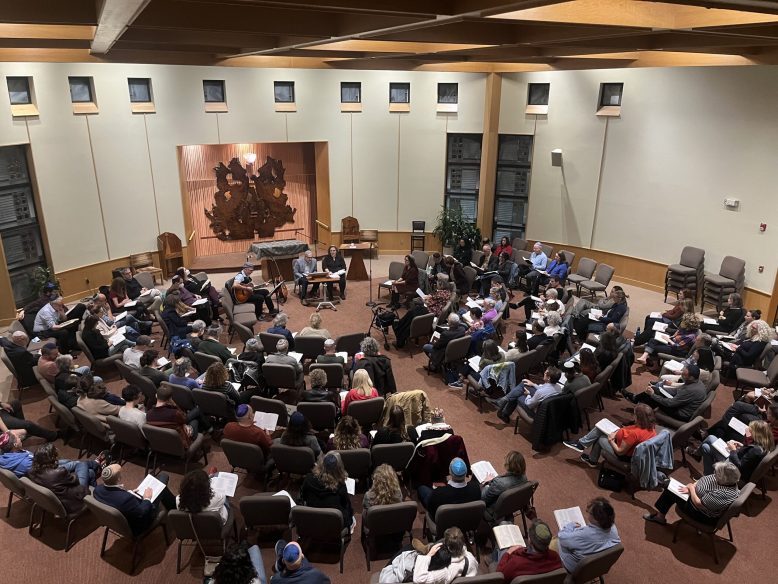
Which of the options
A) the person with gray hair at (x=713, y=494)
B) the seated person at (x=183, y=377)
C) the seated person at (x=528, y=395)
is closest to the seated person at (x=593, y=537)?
the person with gray hair at (x=713, y=494)

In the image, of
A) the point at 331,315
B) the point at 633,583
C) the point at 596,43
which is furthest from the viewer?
the point at 331,315

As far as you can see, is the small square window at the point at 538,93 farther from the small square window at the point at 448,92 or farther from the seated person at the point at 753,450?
the seated person at the point at 753,450

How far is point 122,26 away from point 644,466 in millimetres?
7098

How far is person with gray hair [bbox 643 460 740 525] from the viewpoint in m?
5.72

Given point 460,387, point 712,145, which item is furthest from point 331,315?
point 712,145

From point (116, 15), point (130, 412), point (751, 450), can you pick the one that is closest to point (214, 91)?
point (130, 412)

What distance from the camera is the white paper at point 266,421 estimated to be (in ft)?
22.7

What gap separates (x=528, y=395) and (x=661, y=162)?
841 centimetres

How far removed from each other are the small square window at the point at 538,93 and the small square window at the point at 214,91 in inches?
322

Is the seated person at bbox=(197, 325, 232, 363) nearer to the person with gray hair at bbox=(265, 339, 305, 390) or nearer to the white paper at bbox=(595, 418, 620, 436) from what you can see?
the person with gray hair at bbox=(265, 339, 305, 390)

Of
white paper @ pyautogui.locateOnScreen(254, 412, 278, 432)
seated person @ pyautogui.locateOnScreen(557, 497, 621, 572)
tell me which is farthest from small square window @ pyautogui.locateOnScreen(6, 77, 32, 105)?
seated person @ pyautogui.locateOnScreen(557, 497, 621, 572)

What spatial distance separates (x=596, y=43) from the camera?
7.62 m

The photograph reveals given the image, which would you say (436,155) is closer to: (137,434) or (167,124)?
(167,124)

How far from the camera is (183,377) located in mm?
7938
